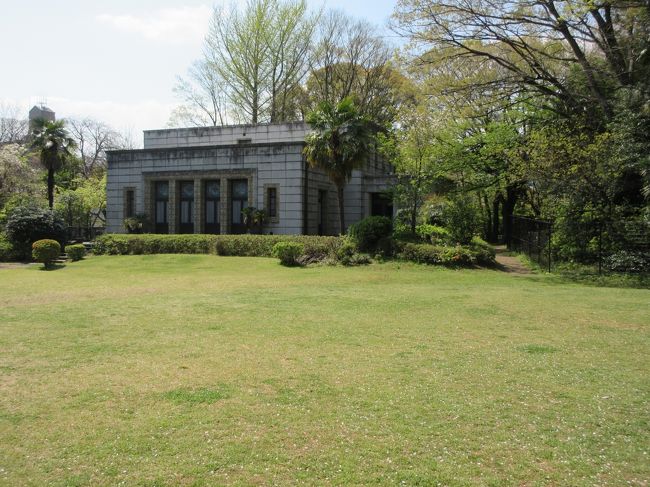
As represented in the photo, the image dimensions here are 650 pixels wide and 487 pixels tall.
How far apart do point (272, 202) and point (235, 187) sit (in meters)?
2.63

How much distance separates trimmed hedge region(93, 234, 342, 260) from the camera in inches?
888

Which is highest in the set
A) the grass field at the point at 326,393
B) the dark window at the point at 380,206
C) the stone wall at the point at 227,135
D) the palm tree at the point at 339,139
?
the stone wall at the point at 227,135

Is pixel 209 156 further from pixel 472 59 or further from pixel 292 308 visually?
pixel 292 308

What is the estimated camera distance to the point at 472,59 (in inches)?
845

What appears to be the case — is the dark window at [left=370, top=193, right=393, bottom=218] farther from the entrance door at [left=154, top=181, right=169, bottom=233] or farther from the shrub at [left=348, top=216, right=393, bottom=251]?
the entrance door at [left=154, top=181, right=169, bottom=233]

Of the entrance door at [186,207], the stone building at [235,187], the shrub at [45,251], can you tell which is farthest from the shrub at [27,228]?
the entrance door at [186,207]

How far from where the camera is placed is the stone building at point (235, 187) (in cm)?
2727

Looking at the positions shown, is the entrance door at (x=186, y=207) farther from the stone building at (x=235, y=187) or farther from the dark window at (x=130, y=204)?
the dark window at (x=130, y=204)

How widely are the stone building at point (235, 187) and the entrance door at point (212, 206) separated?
0.06 m

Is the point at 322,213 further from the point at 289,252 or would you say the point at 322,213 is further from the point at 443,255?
the point at 443,255

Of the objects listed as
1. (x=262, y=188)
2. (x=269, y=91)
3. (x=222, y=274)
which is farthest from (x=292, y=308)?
(x=269, y=91)

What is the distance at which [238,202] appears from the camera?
28891 millimetres

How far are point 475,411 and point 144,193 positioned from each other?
28.5 meters

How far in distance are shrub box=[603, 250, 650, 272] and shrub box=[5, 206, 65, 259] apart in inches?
986
